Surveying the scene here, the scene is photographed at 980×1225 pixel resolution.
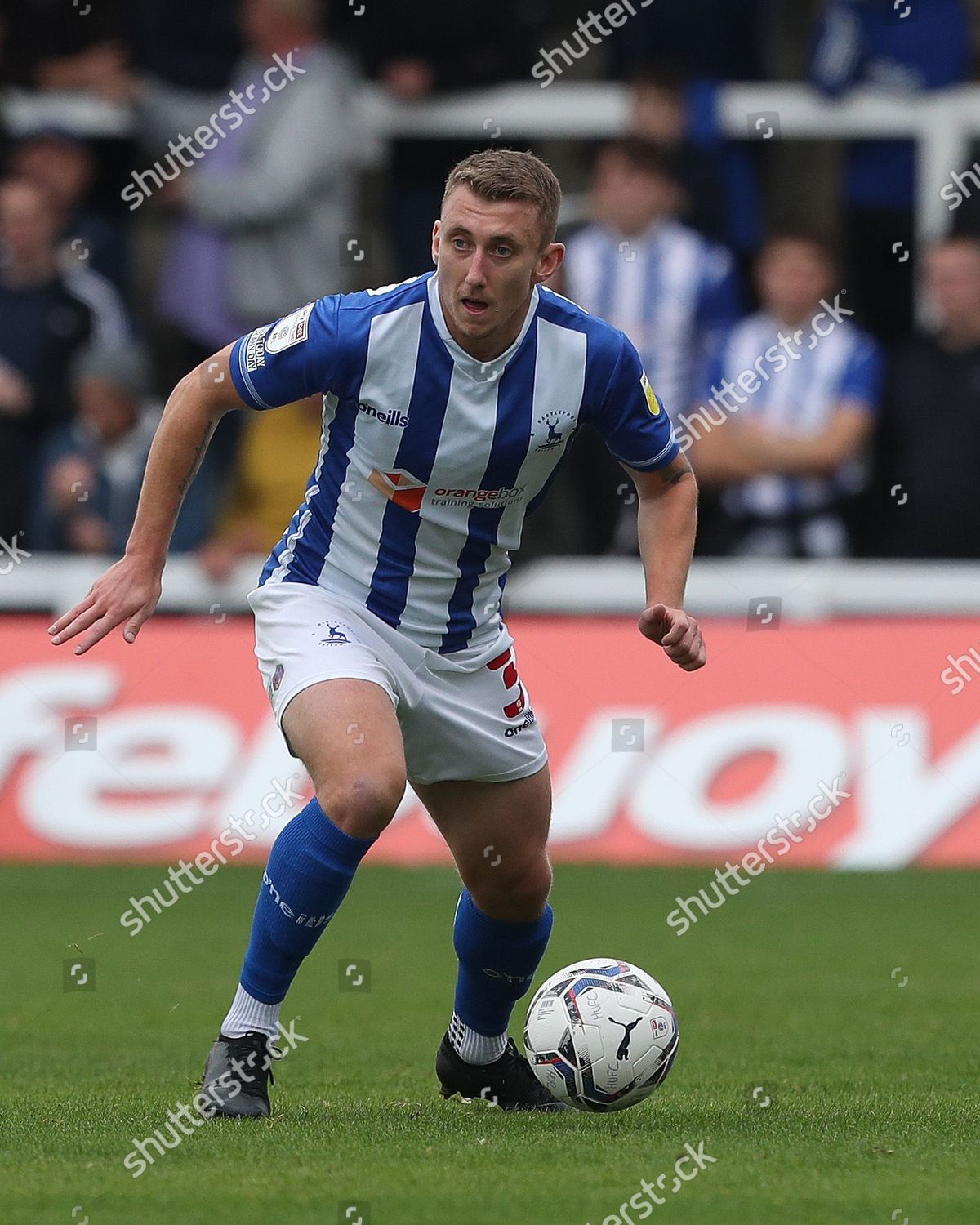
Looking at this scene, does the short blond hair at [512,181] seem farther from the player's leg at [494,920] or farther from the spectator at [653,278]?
the spectator at [653,278]

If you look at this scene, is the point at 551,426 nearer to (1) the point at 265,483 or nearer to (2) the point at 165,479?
(2) the point at 165,479

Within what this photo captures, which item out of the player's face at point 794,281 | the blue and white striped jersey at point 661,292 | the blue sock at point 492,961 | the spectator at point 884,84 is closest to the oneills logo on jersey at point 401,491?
the blue sock at point 492,961

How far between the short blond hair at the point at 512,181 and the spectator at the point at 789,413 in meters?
6.65

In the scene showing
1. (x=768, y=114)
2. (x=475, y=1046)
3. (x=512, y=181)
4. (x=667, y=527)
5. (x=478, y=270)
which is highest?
(x=768, y=114)

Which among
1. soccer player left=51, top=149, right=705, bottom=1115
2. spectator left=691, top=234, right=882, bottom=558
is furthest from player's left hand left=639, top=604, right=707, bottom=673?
spectator left=691, top=234, right=882, bottom=558

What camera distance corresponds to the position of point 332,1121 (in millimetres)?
5012

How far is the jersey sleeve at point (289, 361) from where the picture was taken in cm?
509

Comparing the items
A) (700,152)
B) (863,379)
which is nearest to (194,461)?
(863,379)

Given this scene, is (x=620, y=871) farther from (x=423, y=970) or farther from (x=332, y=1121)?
(x=332, y=1121)

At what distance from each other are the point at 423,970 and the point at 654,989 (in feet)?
8.77

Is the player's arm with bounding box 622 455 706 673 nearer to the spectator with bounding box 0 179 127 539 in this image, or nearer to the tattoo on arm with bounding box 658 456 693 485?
the tattoo on arm with bounding box 658 456 693 485

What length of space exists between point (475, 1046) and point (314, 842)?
3.20ft

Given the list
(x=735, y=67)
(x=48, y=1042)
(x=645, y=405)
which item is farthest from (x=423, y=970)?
(x=735, y=67)

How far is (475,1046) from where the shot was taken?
5.54m
